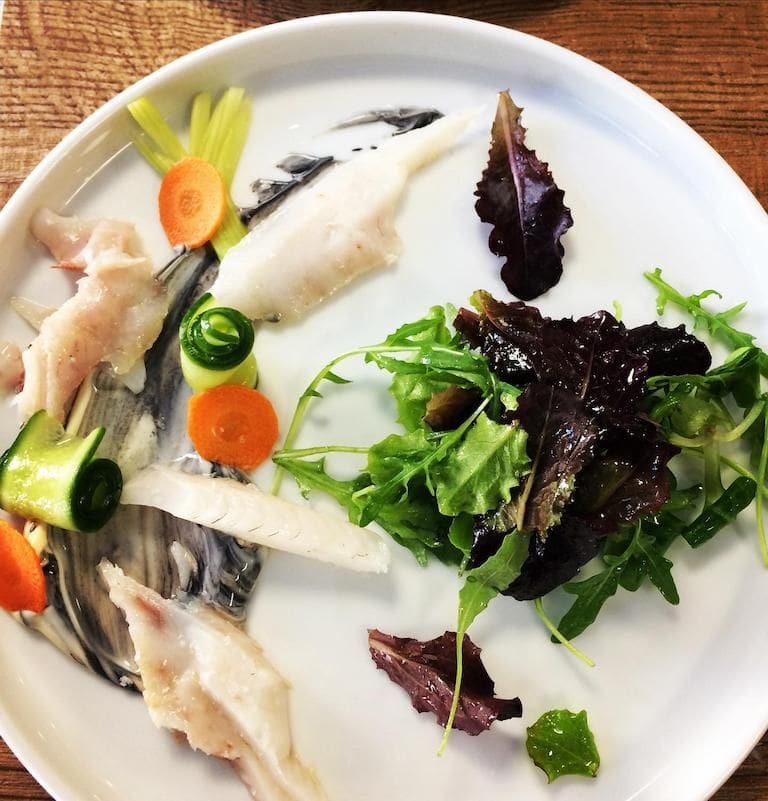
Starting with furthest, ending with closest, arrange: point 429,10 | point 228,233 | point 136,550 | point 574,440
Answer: point 429,10
point 228,233
point 136,550
point 574,440

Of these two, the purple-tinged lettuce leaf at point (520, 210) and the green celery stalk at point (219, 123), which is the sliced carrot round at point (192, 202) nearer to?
the green celery stalk at point (219, 123)

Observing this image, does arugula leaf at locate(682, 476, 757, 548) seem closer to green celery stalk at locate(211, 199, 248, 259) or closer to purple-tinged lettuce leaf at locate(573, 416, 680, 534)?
purple-tinged lettuce leaf at locate(573, 416, 680, 534)

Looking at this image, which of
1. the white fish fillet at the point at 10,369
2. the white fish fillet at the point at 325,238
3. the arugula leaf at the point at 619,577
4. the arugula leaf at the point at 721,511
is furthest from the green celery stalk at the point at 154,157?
the arugula leaf at the point at 721,511

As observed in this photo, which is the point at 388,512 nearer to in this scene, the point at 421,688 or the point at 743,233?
the point at 421,688

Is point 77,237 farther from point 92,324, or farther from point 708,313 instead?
point 708,313

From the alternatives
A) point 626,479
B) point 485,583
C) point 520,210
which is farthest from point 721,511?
point 520,210

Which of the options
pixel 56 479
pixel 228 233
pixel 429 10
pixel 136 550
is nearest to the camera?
pixel 56 479
